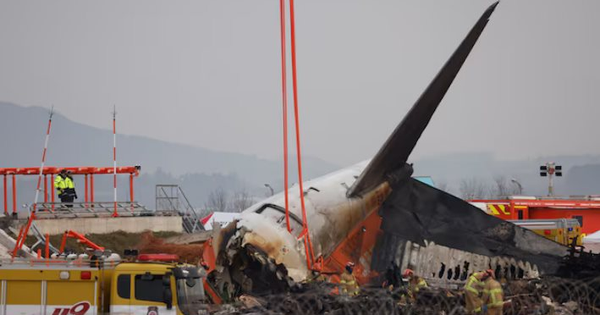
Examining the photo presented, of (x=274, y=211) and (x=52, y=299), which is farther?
(x=274, y=211)

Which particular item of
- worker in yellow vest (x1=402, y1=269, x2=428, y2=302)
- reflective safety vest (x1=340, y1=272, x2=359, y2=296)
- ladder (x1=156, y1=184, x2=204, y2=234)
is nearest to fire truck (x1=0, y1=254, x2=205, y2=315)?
reflective safety vest (x1=340, y1=272, x2=359, y2=296)

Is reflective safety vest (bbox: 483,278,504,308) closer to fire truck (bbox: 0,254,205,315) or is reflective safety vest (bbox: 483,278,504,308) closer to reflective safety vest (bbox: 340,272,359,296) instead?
reflective safety vest (bbox: 340,272,359,296)

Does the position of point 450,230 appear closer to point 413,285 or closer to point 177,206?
point 413,285

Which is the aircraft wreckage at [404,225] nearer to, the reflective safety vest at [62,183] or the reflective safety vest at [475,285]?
the reflective safety vest at [475,285]

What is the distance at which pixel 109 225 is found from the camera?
84.9 ft

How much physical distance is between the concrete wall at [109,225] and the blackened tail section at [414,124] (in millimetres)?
9764

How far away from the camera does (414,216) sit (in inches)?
767

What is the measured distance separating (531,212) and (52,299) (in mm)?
28766

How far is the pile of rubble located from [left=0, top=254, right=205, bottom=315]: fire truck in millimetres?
1061

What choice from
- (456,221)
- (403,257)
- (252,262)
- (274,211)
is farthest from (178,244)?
(456,221)

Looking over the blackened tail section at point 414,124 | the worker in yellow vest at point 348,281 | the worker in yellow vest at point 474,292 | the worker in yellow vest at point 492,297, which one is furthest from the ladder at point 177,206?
the worker in yellow vest at point 492,297

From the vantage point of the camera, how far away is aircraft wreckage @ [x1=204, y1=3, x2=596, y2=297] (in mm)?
17891

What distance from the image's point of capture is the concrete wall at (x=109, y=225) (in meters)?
24.8

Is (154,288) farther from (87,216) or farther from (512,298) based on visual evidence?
(87,216)
